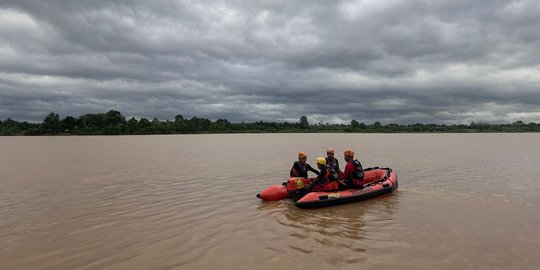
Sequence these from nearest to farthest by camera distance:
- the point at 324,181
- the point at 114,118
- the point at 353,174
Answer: the point at 324,181 → the point at 353,174 → the point at 114,118

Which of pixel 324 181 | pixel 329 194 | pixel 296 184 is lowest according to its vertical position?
pixel 329 194

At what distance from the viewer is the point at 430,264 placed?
6.70 meters

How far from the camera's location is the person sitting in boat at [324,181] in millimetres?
12172

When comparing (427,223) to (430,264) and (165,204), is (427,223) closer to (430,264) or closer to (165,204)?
(430,264)

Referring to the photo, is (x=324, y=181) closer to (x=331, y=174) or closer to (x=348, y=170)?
(x=331, y=174)

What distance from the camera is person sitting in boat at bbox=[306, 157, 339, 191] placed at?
1217 centimetres

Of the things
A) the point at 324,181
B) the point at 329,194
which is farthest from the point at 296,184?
the point at 329,194

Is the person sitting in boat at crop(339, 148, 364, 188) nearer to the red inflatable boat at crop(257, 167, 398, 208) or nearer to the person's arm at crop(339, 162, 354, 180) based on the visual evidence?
the person's arm at crop(339, 162, 354, 180)

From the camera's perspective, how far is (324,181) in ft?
40.4

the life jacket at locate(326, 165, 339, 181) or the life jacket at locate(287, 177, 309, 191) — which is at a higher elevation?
the life jacket at locate(326, 165, 339, 181)

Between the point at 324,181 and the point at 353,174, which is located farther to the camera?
the point at 353,174

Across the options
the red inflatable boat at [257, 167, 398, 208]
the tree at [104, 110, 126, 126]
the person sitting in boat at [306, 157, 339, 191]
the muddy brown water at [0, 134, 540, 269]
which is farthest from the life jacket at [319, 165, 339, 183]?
the tree at [104, 110, 126, 126]

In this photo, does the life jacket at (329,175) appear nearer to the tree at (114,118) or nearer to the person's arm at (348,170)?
the person's arm at (348,170)

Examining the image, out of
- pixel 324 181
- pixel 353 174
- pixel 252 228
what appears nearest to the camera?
pixel 252 228
